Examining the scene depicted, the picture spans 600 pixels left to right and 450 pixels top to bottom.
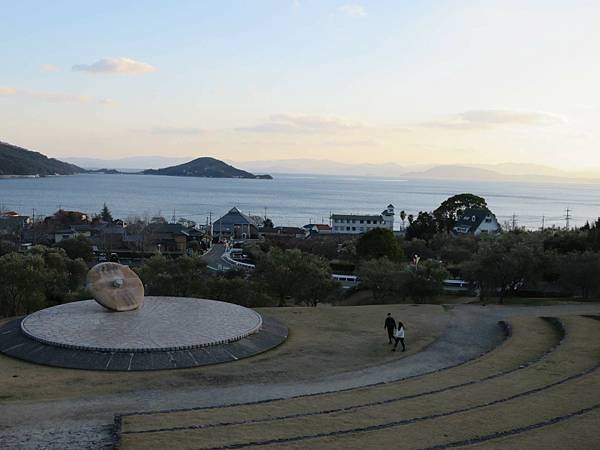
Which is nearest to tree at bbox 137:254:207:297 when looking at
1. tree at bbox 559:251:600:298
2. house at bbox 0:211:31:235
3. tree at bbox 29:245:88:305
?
tree at bbox 29:245:88:305

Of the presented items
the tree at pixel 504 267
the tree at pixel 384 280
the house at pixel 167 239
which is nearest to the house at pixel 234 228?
the house at pixel 167 239

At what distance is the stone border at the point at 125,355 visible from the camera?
766 inches

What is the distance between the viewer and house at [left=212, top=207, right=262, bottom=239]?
359 ft

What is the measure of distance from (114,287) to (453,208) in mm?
71030

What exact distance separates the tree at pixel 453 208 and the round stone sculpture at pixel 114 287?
6579cm

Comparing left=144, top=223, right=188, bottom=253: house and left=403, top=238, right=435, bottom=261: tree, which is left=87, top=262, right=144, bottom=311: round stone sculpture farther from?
left=144, top=223, right=188, bottom=253: house

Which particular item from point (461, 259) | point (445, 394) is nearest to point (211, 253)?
point (461, 259)

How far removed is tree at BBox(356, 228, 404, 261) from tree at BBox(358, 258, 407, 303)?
413 inches

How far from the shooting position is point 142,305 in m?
26.9

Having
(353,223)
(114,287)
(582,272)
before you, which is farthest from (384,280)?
(353,223)

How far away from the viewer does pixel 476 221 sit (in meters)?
86.7

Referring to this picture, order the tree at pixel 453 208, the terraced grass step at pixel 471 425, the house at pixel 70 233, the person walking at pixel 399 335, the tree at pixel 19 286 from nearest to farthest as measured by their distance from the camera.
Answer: the terraced grass step at pixel 471 425
the person walking at pixel 399 335
the tree at pixel 19 286
the tree at pixel 453 208
the house at pixel 70 233

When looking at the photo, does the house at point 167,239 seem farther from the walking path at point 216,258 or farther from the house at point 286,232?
the house at point 286,232

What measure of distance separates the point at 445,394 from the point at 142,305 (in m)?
16.2
